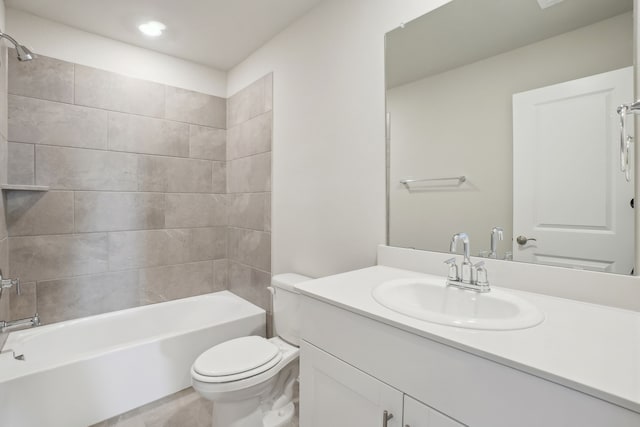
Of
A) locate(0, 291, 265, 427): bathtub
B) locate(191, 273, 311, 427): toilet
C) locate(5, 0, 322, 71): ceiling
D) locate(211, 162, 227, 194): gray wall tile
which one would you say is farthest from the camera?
locate(211, 162, 227, 194): gray wall tile

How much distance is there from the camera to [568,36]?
1.05 metres

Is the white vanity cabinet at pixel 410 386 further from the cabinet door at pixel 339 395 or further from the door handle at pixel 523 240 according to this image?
the door handle at pixel 523 240

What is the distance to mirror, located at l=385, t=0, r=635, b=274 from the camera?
3.26 feet

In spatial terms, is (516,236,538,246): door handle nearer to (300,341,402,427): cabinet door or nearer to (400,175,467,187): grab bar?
(400,175,467,187): grab bar

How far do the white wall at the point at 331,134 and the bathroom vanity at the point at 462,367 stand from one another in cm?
64

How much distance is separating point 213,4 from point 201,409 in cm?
246

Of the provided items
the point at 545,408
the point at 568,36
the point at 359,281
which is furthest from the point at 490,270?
the point at 568,36

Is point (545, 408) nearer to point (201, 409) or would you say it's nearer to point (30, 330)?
point (201, 409)

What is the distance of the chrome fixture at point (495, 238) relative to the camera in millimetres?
1203

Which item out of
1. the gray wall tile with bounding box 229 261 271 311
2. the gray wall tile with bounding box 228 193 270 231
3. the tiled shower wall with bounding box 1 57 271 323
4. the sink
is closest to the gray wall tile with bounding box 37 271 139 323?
the tiled shower wall with bounding box 1 57 271 323

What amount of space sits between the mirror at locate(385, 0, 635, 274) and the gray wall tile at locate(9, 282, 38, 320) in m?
2.37

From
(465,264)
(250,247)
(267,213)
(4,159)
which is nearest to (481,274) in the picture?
(465,264)

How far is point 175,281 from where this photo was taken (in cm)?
263

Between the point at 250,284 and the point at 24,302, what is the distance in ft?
4.83
